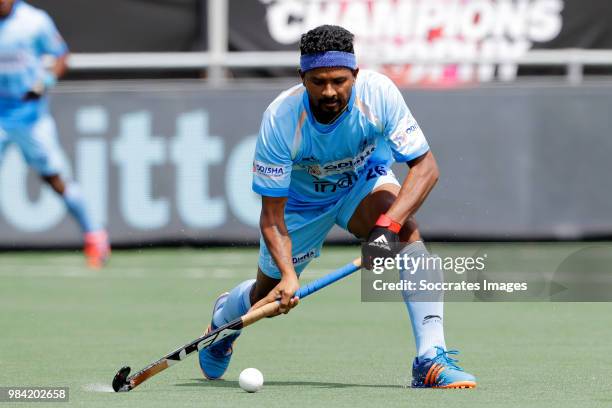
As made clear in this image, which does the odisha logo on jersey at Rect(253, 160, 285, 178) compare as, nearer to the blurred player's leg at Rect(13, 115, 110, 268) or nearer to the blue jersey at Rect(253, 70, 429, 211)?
the blue jersey at Rect(253, 70, 429, 211)

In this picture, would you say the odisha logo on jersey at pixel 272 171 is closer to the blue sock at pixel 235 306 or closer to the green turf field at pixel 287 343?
Answer: the blue sock at pixel 235 306

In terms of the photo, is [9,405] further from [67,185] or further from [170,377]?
[67,185]

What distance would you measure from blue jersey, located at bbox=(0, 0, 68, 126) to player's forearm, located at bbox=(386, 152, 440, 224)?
707 centimetres

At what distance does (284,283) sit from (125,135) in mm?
7615

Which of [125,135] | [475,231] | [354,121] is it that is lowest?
[475,231]

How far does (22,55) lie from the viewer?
1332 cm

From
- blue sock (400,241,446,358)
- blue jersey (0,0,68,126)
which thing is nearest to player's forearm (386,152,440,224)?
blue sock (400,241,446,358)

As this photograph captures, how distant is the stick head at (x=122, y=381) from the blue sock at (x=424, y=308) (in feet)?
4.33

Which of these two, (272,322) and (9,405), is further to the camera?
(272,322)

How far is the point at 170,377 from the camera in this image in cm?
717

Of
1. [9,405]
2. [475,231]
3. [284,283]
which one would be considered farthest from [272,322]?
[475,231]

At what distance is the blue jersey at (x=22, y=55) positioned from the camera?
1306 centimetres

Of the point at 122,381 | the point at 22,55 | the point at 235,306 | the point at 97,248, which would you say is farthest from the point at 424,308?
the point at 22,55

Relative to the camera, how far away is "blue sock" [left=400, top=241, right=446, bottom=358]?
257 inches
